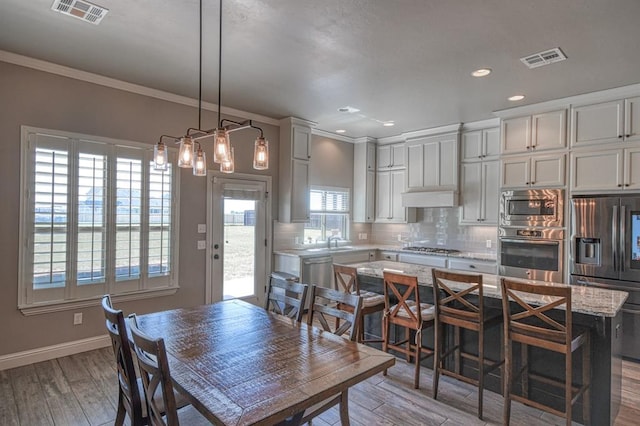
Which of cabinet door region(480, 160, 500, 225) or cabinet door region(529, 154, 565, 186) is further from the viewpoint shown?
cabinet door region(480, 160, 500, 225)

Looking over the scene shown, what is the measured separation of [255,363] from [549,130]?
13.8 ft

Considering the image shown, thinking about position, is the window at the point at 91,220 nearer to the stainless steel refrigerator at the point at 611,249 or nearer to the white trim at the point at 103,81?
the white trim at the point at 103,81

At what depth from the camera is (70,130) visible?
349 cm

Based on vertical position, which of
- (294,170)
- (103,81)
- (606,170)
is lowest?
(606,170)

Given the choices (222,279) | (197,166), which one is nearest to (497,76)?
(197,166)

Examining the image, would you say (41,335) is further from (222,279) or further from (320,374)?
(320,374)

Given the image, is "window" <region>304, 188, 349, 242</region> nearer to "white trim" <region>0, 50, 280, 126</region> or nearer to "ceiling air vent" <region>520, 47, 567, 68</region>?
"white trim" <region>0, 50, 280, 126</region>

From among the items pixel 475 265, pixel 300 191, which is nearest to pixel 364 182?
→ pixel 300 191

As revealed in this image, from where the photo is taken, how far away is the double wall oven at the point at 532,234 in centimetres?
408

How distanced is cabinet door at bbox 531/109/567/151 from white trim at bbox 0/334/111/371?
5341 millimetres

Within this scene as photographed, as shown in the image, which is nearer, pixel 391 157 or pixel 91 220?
pixel 91 220

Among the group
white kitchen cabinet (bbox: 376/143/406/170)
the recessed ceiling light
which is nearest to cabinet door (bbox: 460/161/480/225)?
white kitchen cabinet (bbox: 376/143/406/170)

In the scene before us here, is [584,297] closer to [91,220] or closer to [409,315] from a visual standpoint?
[409,315]

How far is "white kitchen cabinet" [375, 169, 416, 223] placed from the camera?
6.11 metres
